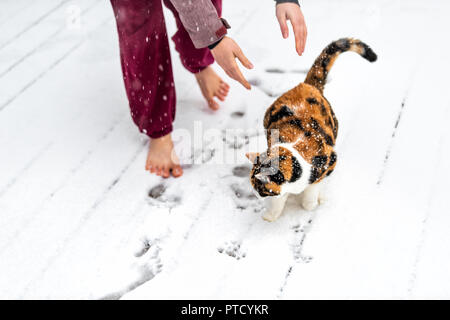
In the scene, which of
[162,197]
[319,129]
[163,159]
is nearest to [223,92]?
[163,159]

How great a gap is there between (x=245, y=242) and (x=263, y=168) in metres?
0.24

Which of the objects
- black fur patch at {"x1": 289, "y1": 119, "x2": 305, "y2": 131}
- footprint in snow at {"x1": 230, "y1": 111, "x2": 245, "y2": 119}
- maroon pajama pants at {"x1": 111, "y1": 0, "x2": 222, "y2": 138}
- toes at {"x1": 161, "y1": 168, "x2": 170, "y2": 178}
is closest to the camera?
black fur patch at {"x1": 289, "y1": 119, "x2": 305, "y2": 131}

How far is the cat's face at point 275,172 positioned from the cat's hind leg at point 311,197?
5.6 inches

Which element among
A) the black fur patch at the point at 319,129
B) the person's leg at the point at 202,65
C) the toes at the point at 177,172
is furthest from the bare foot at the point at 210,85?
the black fur patch at the point at 319,129

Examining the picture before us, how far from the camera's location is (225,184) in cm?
127

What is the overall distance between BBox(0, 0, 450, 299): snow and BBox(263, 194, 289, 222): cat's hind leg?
1.3 inches

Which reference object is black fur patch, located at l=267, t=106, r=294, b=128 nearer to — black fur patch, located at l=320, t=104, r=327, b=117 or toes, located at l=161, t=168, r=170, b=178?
black fur patch, located at l=320, t=104, r=327, b=117

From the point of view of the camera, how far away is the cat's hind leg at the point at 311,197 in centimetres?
112

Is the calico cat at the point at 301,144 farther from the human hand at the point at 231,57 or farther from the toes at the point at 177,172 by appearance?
the toes at the point at 177,172

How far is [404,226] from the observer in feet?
3.74

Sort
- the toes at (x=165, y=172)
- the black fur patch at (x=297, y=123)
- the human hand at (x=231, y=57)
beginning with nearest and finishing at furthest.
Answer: the human hand at (x=231, y=57)
the black fur patch at (x=297, y=123)
the toes at (x=165, y=172)

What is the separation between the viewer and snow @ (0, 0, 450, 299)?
3.51 ft

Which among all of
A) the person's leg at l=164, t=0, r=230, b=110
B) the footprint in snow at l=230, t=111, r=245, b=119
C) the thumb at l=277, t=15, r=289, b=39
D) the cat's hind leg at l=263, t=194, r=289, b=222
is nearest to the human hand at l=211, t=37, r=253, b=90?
the thumb at l=277, t=15, r=289, b=39
